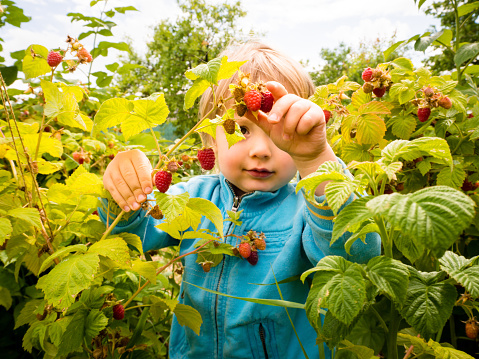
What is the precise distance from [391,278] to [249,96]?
0.39 m

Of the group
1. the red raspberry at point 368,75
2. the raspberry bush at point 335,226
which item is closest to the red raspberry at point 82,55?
the raspberry bush at point 335,226

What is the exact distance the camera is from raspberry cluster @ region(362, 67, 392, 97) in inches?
41.4

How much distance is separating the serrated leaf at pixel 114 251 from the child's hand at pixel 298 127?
39 centimetres

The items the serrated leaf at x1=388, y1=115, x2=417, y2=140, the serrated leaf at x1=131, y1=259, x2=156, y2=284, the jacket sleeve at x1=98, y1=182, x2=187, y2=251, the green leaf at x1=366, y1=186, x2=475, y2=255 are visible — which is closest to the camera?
the green leaf at x1=366, y1=186, x2=475, y2=255

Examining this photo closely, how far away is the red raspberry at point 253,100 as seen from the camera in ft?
2.10

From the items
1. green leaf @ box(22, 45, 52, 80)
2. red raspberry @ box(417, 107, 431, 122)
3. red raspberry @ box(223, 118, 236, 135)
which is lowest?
red raspberry @ box(417, 107, 431, 122)

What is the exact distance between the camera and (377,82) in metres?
1.07

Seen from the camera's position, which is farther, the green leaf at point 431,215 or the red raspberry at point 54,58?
the red raspberry at point 54,58

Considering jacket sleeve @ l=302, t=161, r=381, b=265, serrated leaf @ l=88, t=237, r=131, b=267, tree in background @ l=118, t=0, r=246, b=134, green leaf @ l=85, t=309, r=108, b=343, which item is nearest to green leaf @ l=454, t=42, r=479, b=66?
jacket sleeve @ l=302, t=161, r=381, b=265

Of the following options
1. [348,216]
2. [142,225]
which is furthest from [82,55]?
[348,216]

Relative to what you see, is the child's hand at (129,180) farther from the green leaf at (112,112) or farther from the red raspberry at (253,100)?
the red raspberry at (253,100)

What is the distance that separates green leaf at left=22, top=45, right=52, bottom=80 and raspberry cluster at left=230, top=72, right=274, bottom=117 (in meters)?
0.48

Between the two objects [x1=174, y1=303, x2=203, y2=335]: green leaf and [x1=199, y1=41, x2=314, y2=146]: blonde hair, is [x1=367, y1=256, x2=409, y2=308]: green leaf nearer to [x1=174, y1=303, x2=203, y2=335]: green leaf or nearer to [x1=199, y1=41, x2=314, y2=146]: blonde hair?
[x1=174, y1=303, x2=203, y2=335]: green leaf

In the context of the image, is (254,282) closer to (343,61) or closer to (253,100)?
(253,100)
